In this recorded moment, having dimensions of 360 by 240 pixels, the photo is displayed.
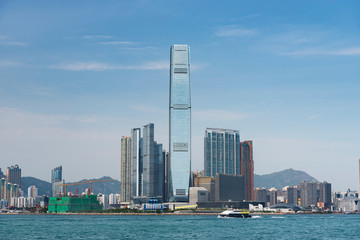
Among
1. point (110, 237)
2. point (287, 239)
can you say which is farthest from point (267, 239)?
point (110, 237)

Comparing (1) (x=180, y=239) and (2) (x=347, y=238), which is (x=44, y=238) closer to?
(1) (x=180, y=239)

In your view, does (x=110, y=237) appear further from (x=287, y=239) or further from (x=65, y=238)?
(x=287, y=239)

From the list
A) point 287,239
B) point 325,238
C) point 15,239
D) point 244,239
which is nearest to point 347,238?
point 325,238

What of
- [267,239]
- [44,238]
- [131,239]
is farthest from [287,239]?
[44,238]

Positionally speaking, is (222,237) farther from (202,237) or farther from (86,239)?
(86,239)

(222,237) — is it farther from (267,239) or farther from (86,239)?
(86,239)

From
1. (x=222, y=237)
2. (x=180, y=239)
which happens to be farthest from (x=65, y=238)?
(x=222, y=237)
